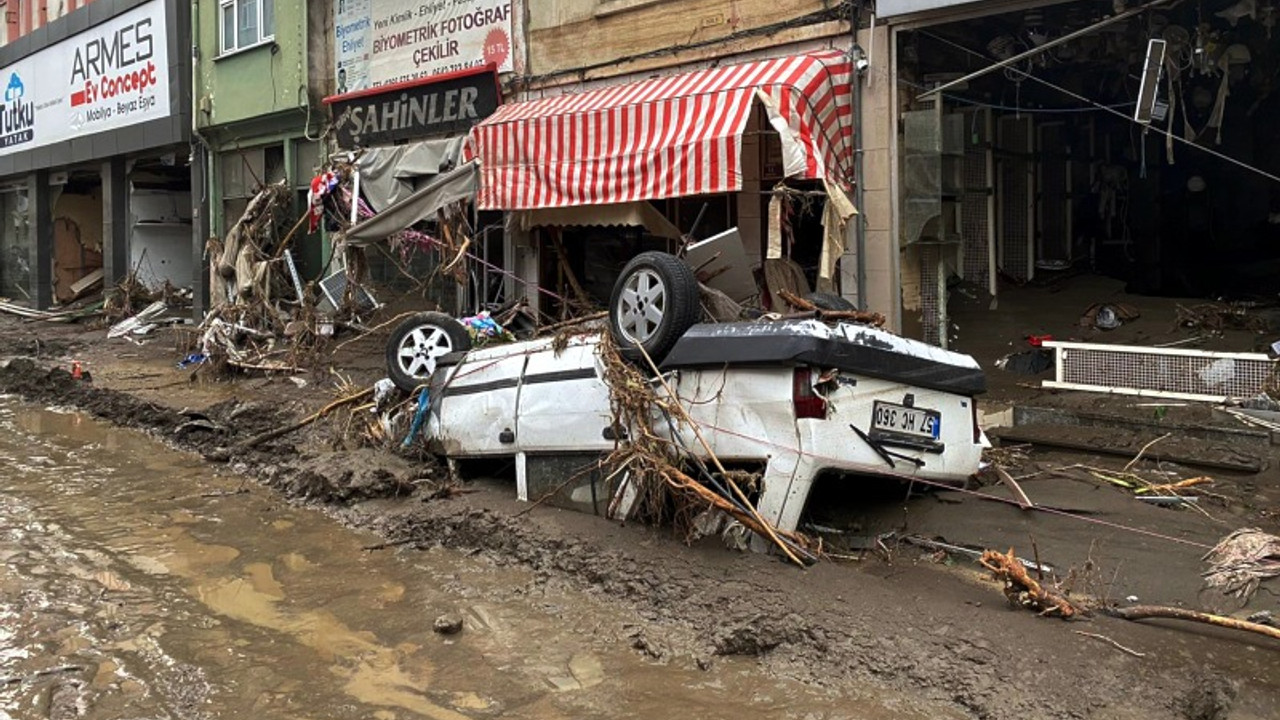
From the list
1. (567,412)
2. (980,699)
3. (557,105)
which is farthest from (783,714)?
(557,105)

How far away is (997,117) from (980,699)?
962 cm

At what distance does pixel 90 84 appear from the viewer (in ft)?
72.0

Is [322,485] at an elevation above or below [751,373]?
below

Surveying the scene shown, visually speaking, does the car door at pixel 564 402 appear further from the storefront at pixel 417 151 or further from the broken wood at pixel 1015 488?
the storefront at pixel 417 151

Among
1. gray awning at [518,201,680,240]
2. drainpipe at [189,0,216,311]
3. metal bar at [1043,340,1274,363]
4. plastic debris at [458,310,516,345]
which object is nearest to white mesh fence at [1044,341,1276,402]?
metal bar at [1043,340,1274,363]

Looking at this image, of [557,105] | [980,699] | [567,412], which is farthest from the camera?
[557,105]

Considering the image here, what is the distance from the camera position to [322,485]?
7.91 meters

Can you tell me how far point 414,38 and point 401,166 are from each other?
204 cm

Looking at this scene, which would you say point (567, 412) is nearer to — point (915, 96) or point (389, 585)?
point (389, 585)

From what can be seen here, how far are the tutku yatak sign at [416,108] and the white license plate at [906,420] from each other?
9357 mm

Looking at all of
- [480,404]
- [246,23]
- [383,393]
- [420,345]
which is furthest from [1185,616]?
[246,23]

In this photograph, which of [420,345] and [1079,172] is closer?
[420,345]

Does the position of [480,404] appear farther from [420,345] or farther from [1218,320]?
[1218,320]

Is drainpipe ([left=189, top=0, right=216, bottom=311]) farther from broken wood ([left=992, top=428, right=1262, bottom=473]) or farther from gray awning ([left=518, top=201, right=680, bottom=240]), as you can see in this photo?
broken wood ([left=992, top=428, right=1262, bottom=473])
